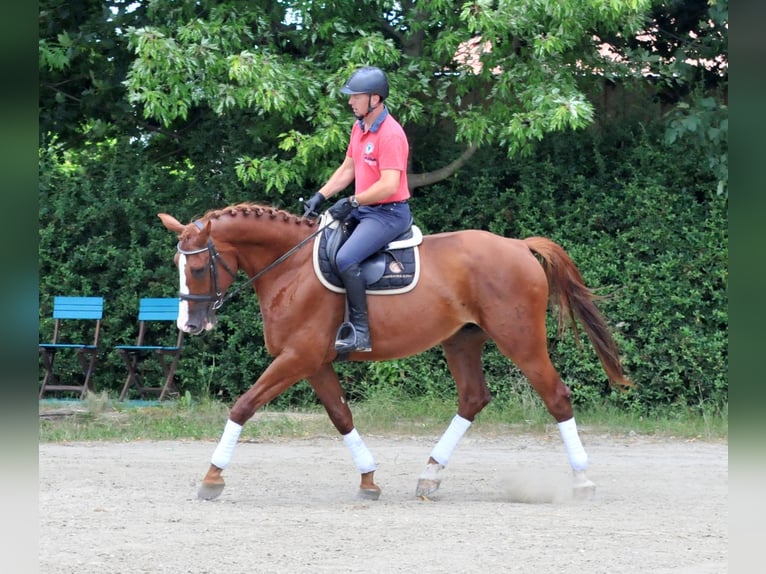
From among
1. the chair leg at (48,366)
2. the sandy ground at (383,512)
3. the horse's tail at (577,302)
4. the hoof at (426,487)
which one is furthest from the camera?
the chair leg at (48,366)

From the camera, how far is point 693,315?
1077 cm

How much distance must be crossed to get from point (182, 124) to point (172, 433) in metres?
4.11

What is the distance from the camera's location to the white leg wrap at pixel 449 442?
7.33 m

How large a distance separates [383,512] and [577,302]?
239 centimetres

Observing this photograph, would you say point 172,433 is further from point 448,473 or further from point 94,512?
point 94,512

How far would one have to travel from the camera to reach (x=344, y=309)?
23.3ft

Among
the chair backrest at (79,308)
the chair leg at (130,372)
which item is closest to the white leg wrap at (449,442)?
the chair leg at (130,372)

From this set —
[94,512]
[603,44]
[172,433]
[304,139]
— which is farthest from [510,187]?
[94,512]

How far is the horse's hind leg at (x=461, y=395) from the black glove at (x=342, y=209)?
4.49 feet

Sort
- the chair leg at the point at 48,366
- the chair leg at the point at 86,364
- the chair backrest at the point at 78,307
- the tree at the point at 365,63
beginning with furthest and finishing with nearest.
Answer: the chair leg at the point at 48,366 → the chair leg at the point at 86,364 → the chair backrest at the point at 78,307 → the tree at the point at 365,63

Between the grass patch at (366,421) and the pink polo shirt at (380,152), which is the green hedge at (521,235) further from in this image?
the pink polo shirt at (380,152)

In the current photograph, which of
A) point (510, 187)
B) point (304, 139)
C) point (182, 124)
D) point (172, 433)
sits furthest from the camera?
point (182, 124)

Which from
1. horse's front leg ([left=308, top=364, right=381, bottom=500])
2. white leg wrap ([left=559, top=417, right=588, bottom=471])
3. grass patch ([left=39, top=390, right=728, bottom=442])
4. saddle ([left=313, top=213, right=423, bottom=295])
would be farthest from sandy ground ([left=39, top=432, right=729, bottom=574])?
saddle ([left=313, top=213, right=423, bottom=295])

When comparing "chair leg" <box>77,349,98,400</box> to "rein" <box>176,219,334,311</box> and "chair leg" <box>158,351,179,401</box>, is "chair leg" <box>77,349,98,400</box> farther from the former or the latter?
"rein" <box>176,219,334,311</box>
